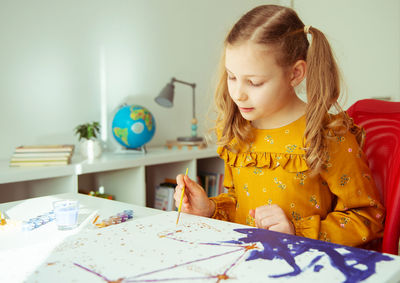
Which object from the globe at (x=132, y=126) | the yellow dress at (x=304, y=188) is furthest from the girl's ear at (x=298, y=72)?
the globe at (x=132, y=126)

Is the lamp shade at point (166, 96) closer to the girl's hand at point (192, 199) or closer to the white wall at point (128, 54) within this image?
the white wall at point (128, 54)

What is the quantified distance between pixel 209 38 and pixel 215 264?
2685 mm

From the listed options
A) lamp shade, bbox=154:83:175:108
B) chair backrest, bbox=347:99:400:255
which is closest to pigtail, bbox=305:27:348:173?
chair backrest, bbox=347:99:400:255

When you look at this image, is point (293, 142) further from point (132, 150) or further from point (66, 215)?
point (132, 150)

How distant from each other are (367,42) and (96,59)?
194 centimetres

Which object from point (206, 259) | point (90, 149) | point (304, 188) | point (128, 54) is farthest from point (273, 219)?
point (128, 54)

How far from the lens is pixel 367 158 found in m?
1.11

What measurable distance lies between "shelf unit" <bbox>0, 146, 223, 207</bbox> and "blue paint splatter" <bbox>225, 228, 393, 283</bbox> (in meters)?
1.30

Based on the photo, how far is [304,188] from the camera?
105 centimetres

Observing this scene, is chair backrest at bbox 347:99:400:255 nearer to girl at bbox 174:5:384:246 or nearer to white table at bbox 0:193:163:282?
girl at bbox 174:5:384:246

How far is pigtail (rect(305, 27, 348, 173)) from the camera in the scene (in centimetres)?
99

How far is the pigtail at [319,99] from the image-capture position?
0.99 metres

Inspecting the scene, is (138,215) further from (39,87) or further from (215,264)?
(39,87)

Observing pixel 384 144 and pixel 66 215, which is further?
pixel 384 144
